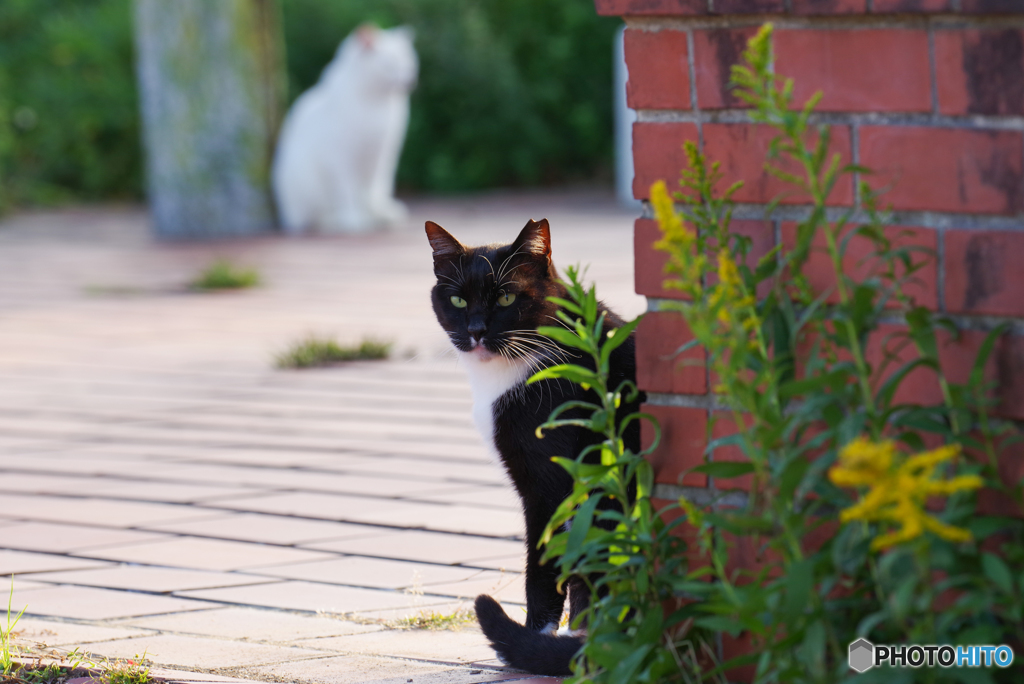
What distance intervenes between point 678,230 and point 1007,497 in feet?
1.51

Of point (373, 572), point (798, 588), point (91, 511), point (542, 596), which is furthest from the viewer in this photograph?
point (91, 511)

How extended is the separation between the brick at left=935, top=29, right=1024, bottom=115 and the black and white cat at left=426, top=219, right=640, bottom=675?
2.75ft

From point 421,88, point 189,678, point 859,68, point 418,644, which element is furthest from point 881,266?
point 421,88

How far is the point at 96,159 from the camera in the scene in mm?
11742

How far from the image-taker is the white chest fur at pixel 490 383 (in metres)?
2.26

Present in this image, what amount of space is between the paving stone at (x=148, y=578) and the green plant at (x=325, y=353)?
225 centimetres

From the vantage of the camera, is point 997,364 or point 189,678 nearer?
point 997,364

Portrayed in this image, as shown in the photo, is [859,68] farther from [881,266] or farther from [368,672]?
[368,672]

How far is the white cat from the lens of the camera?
8.85 meters

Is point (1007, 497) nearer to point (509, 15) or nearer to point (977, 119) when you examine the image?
point (977, 119)

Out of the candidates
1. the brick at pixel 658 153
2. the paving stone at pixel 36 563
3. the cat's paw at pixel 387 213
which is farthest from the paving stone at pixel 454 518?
the cat's paw at pixel 387 213

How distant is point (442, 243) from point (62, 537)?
1.09 metres

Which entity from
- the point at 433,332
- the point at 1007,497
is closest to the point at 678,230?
the point at 1007,497

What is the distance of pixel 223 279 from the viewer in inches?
255
